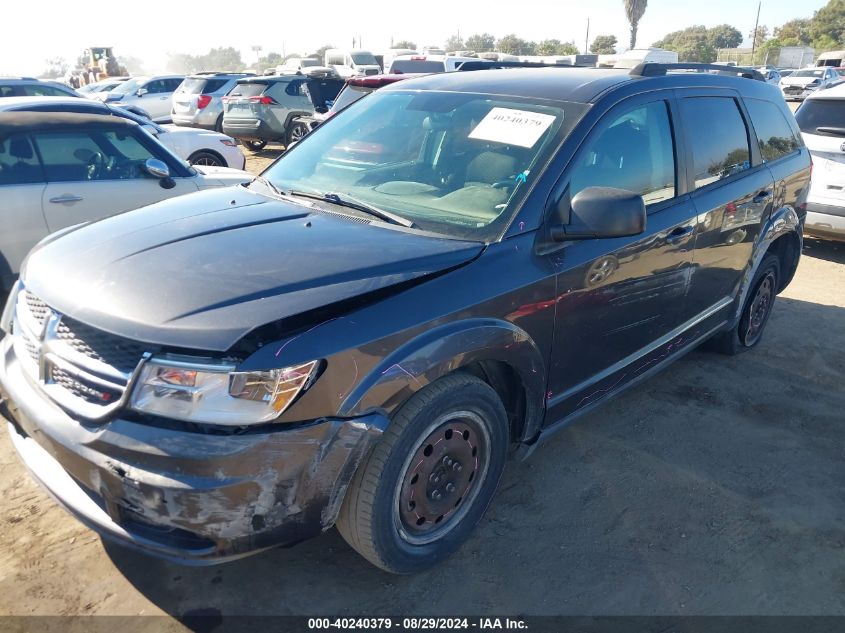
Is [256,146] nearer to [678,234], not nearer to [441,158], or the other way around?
[441,158]

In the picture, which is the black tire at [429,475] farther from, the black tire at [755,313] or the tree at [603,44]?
the tree at [603,44]

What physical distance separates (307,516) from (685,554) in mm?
1726

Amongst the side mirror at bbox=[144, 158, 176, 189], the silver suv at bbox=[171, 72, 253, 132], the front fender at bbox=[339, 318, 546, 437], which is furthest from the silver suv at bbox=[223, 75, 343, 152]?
the front fender at bbox=[339, 318, 546, 437]

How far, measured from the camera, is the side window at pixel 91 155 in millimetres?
5246

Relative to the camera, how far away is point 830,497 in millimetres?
3395

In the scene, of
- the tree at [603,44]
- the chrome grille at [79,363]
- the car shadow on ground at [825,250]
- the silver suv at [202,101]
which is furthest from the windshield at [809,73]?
the tree at [603,44]

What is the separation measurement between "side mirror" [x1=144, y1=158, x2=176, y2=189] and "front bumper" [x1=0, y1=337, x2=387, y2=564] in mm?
3291

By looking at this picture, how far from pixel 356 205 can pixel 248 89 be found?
44.6 feet

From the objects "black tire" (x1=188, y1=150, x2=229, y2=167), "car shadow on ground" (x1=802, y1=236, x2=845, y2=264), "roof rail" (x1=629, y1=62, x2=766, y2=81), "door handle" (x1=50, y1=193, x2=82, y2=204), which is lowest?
"car shadow on ground" (x1=802, y1=236, x2=845, y2=264)

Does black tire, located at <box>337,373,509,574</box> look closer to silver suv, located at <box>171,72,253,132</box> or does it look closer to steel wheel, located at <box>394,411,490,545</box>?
steel wheel, located at <box>394,411,490,545</box>

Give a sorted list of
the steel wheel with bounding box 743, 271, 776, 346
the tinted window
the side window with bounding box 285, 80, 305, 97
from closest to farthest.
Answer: the steel wheel with bounding box 743, 271, 776, 346
the tinted window
the side window with bounding box 285, 80, 305, 97

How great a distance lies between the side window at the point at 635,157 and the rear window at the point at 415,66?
40.7 ft

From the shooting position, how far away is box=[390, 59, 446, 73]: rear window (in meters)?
15.1

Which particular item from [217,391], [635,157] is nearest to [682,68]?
[635,157]
